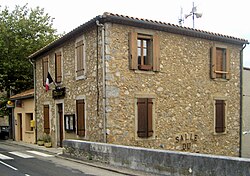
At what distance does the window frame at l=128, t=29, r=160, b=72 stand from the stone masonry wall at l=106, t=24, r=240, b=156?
0.65 feet

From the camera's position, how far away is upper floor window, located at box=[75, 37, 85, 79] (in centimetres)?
1320

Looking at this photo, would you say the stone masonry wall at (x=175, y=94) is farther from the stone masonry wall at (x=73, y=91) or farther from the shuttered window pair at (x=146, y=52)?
the stone masonry wall at (x=73, y=91)

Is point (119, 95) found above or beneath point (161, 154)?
above

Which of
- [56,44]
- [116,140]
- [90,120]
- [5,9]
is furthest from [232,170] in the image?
[5,9]

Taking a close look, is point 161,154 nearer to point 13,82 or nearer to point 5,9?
point 13,82

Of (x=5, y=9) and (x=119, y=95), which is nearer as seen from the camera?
(x=119, y=95)

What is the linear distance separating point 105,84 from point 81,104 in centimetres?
230

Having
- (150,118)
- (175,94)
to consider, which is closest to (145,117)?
(150,118)

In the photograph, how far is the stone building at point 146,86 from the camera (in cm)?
1180

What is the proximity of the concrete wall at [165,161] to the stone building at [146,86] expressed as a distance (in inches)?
48.5

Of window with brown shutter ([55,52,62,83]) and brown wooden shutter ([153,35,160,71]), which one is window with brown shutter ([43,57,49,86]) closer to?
window with brown shutter ([55,52,62,83])

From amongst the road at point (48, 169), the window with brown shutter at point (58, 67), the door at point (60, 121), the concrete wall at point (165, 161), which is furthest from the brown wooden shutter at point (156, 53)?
the door at point (60, 121)

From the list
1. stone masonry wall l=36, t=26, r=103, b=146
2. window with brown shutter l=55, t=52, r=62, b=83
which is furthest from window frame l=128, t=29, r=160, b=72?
window with brown shutter l=55, t=52, r=62, b=83

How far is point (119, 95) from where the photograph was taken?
1183 cm
